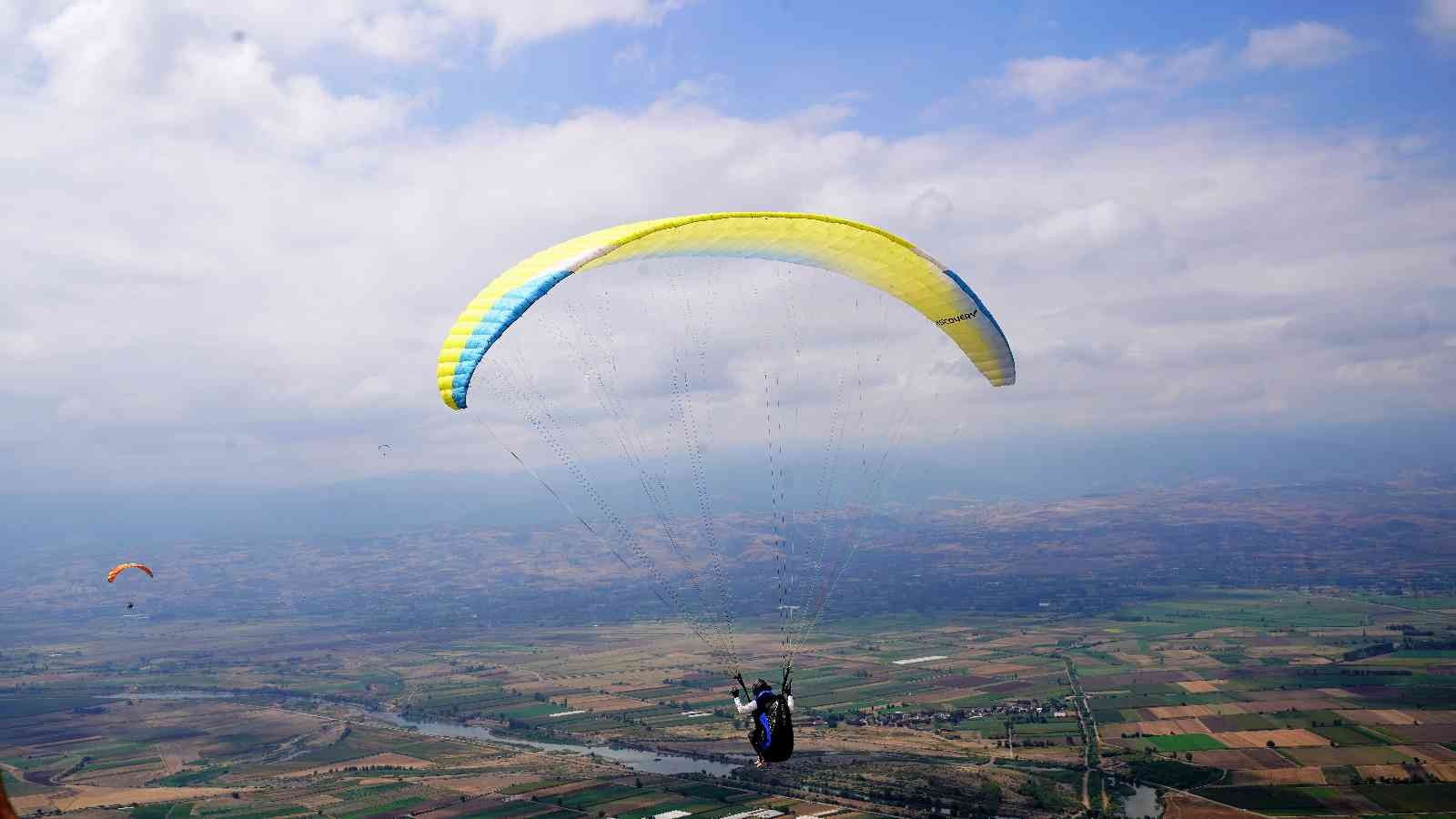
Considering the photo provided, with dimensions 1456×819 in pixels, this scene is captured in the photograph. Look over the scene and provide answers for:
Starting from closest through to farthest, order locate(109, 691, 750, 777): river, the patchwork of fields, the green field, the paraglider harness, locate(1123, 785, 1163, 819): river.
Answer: the paraglider harness
locate(1123, 785, 1163, 819): river
the patchwork of fields
the green field
locate(109, 691, 750, 777): river

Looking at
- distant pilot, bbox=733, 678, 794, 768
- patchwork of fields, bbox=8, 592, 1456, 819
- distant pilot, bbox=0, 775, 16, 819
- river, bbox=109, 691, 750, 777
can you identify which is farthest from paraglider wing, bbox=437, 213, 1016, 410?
river, bbox=109, 691, 750, 777

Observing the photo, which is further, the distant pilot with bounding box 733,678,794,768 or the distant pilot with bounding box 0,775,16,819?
the distant pilot with bounding box 733,678,794,768

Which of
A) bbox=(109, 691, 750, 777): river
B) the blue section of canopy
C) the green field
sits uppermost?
the blue section of canopy

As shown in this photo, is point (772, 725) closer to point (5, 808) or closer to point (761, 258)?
point (761, 258)

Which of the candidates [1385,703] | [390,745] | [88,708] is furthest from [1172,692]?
[88,708]

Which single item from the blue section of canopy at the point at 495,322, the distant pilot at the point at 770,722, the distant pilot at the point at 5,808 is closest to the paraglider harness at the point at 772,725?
the distant pilot at the point at 770,722

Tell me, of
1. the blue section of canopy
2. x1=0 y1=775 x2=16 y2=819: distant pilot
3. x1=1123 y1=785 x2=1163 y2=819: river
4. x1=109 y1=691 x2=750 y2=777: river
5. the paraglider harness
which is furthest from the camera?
x1=109 y1=691 x2=750 y2=777: river

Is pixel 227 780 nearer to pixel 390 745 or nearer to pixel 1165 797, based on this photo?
pixel 390 745

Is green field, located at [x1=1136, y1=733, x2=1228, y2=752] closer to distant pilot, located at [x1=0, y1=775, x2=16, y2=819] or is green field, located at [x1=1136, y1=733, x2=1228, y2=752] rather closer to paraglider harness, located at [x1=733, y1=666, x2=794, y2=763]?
paraglider harness, located at [x1=733, y1=666, x2=794, y2=763]

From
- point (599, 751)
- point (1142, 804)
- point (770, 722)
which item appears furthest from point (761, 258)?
point (599, 751)
